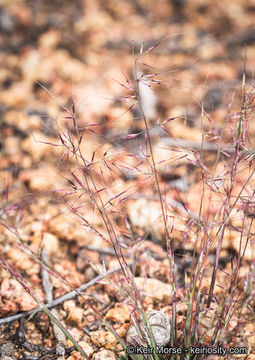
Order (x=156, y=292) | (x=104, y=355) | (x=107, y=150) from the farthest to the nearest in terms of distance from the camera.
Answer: (x=156, y=292)
(x=104, y=355)
(x=107, y=150)

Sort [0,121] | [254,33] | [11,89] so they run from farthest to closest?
[254,33] < [11,89] < [0,121]

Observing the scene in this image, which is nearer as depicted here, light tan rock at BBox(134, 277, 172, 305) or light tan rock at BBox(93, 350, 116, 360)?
light tan rock at BBox(93, 350, 116, 360)

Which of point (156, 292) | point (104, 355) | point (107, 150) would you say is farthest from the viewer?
point (156, 292)

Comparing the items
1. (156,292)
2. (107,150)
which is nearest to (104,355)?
(156,292)

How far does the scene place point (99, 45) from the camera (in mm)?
2223

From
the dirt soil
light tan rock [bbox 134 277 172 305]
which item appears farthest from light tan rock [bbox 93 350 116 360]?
light tan rock [bbox 134 277 172 305]

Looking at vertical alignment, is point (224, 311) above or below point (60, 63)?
below

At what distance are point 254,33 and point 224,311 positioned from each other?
1.93 metres

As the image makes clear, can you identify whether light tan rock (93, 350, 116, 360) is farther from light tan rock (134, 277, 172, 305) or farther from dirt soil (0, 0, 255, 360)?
light tan rock (134, 277, 172, 305)

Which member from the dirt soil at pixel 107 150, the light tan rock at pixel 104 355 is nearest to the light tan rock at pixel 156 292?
the dirt soil at pixel 107 150

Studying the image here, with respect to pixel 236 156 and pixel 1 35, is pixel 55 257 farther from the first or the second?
pixel 1 35

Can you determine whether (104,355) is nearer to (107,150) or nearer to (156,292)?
(156,292)

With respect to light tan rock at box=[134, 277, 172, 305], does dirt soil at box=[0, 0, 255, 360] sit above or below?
above

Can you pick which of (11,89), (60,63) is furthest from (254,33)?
(11,89)
